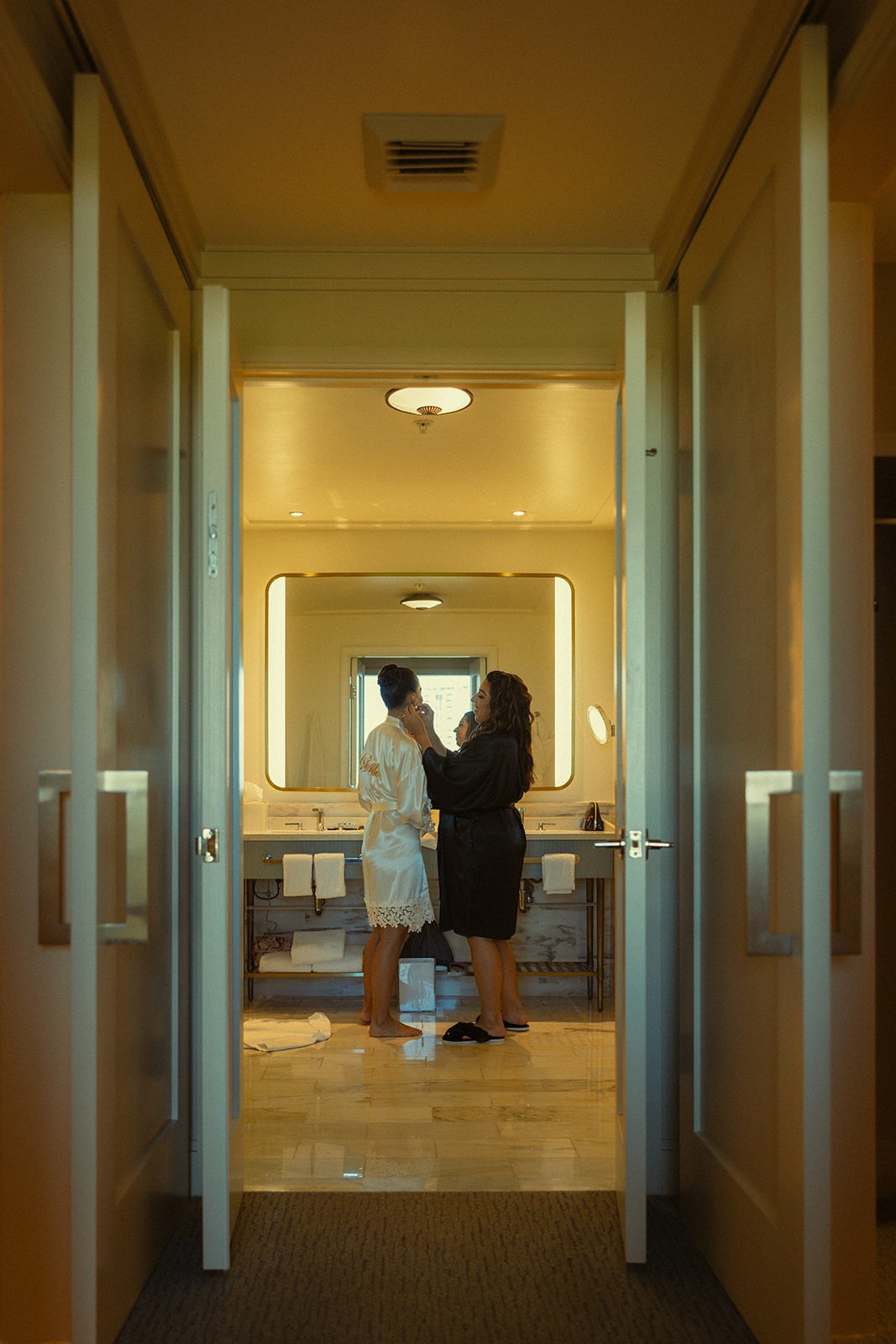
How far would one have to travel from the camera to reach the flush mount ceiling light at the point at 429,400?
3.39 metres

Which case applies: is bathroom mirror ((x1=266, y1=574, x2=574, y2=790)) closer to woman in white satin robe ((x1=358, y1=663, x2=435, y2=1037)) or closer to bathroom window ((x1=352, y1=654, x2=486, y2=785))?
bathroom window ((x1=352, y1=654, x2=486, y2=785))

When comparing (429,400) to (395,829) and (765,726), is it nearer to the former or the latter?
(395,829)

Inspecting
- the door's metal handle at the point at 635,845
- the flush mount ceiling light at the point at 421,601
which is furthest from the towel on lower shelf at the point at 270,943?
the door's metal handle at the point at 635,845

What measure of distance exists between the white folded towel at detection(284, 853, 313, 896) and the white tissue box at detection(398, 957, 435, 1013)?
578 mm

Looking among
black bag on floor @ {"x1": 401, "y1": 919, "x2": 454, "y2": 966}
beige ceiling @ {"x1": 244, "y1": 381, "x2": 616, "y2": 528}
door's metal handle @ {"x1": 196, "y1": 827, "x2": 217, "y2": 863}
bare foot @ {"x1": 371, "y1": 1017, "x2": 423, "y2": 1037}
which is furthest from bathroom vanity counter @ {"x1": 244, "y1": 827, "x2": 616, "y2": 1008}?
door's metal handle @ {"x1": 196, "y1": 827, "x2": 217, "y2": 863}

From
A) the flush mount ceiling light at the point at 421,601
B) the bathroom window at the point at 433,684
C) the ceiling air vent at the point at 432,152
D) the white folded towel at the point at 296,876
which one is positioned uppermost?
the ceiling air vent at the point at 432,152

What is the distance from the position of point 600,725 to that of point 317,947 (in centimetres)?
185

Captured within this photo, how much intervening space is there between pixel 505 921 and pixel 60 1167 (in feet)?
8.02

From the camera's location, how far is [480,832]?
4.16m

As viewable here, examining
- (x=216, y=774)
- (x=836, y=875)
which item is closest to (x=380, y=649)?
(x=216, y=774)

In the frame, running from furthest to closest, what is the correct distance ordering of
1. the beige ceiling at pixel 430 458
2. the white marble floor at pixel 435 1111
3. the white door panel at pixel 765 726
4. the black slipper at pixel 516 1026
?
1. the black slipper at pixel 516 1026
2. the beige ceiling at pixel 430 458
3. the white marble floor at pixel 435 1111
4. the white door panel at pixel 765 726

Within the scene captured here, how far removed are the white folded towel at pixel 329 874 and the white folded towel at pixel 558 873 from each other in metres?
0.96

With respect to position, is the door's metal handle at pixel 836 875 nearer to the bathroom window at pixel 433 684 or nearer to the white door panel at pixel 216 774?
the white door panel at pixel 216 774

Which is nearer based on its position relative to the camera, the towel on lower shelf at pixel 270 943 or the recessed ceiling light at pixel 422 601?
the towel on lower shelf at pixel 270 943
